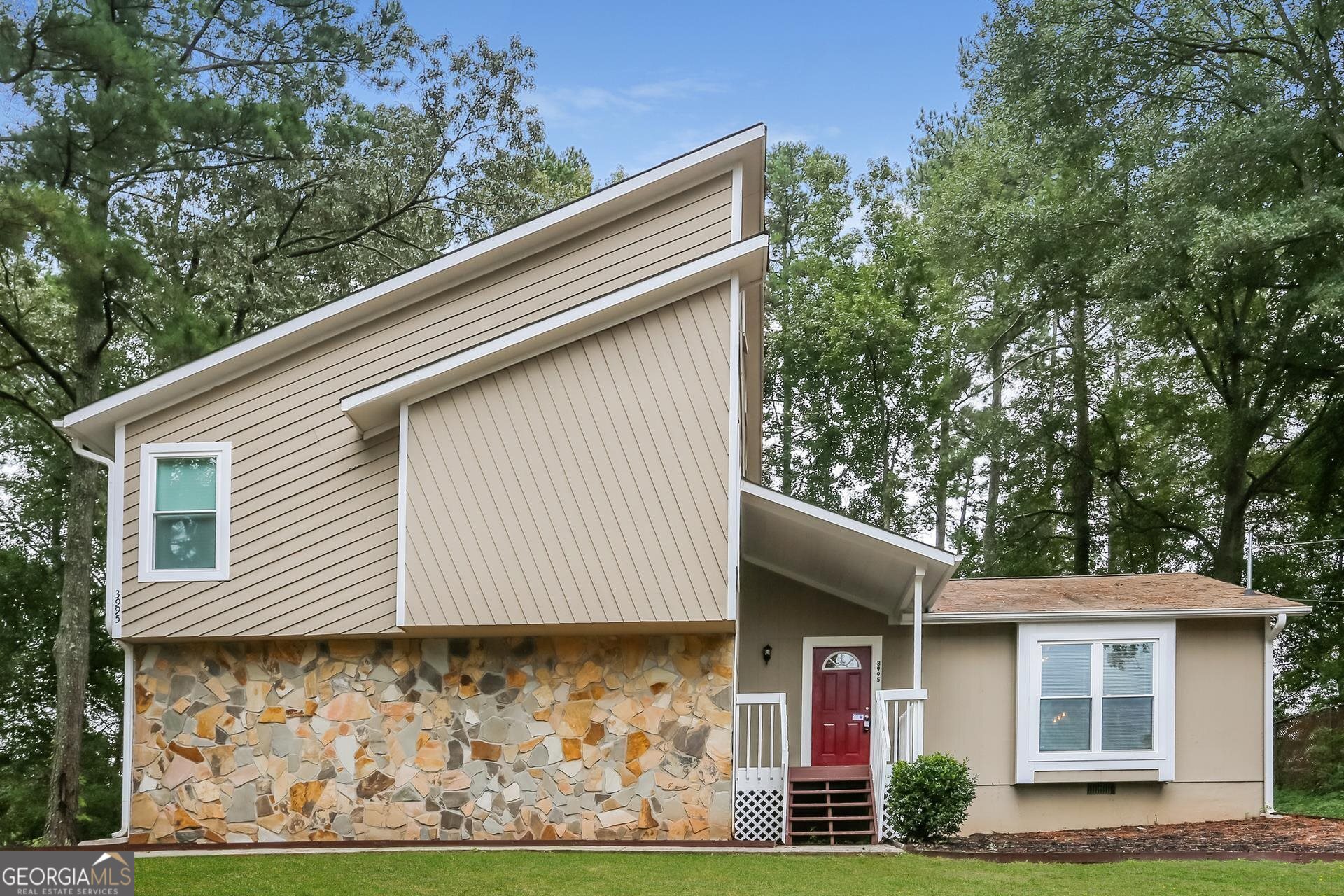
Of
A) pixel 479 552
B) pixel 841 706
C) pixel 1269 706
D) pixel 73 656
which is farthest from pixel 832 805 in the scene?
pixel 73 656

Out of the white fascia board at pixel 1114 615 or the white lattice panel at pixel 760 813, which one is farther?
the white fascia board at pixel 1114 615

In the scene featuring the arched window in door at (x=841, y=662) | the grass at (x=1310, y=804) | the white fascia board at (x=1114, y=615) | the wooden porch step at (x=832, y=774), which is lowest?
the grass at (x=1310, y=804)

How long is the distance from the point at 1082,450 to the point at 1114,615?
11.8m

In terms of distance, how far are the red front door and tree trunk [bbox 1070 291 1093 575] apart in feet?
37.8

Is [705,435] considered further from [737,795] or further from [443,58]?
[443,58]

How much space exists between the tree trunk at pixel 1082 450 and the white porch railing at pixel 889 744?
13377mm

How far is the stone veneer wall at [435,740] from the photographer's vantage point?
11219 mm

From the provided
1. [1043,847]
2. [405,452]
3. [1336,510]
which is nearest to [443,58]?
[405,452]

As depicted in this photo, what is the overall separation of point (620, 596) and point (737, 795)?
2.59m

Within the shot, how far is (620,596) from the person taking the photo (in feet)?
35.6

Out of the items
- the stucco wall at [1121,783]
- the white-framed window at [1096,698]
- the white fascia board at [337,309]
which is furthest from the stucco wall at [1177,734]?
the white fascia board at [337,309]

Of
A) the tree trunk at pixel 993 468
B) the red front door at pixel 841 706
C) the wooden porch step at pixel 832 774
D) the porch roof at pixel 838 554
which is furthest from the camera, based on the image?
the tree trunk at pixel 993 468

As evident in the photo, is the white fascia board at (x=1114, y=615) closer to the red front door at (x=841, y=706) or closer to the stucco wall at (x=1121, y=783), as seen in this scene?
the stucco wall at (x=1121, y=783)

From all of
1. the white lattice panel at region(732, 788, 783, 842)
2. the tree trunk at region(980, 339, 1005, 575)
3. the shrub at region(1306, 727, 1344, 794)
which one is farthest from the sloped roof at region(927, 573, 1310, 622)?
the tree trunk at region(980, 339, 1005, 575)
